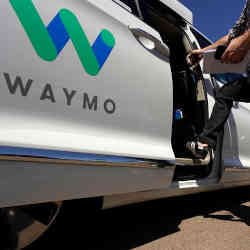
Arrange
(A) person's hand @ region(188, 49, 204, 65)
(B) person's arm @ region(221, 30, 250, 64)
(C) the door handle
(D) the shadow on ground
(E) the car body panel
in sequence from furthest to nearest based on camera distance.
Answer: (A) person's hand @ region(188, 49, 204, 65) → (B) person's arm @ region(221, 30, 250, 64) → (C) the door handle → (D) the shadow on ground → (E) the car body panel

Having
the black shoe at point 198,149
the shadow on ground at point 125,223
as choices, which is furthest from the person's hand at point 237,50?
the shadow on ground at point 125,223

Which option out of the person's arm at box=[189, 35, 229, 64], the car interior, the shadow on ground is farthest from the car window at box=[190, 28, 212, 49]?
the shadow on ground

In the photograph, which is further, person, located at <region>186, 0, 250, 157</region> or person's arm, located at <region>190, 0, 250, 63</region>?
person, located at <region>186, 0, 250, 157</region>

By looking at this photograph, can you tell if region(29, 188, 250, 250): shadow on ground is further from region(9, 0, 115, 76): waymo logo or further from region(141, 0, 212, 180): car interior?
region(9, 0, 115, 76): waymo logo

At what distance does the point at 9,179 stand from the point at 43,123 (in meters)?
0.22

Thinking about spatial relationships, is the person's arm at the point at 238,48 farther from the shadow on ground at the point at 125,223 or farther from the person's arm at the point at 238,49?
the shadow on ground at the point at 125,223

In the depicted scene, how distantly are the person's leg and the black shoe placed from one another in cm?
2

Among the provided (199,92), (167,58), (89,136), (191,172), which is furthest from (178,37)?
(89,136)

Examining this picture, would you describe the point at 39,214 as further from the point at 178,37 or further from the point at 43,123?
the point at 178,37

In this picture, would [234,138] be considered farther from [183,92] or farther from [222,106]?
[183,92]

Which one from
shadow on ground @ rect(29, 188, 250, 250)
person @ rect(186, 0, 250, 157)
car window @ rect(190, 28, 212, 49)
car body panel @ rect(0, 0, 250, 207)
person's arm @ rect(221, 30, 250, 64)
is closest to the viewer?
car body panel @ rect(0, 0, 250, 207)

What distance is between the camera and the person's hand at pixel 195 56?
191cm

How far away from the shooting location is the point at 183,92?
2.12 meters

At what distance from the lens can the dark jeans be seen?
1.79 metres
